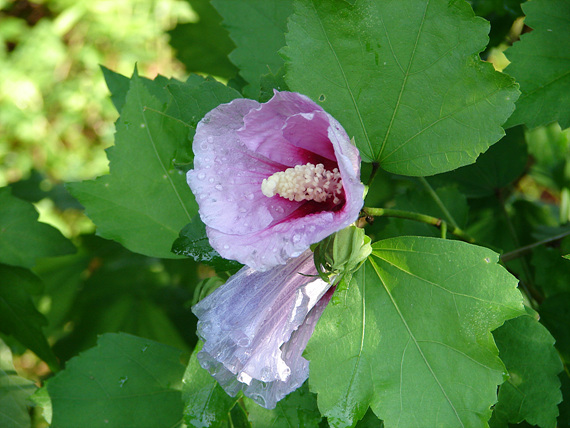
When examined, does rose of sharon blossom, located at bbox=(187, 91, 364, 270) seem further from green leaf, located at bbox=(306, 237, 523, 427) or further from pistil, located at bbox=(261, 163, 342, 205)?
green leaf, located at bbox=(306, 237, 523, 427)

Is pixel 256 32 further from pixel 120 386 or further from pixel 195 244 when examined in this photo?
pixel 120 386

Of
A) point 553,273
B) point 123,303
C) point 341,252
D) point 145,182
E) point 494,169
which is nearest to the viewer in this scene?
point 341,252

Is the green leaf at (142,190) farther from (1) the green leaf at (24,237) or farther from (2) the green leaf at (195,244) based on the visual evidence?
(1) the green leaf at (24,237)

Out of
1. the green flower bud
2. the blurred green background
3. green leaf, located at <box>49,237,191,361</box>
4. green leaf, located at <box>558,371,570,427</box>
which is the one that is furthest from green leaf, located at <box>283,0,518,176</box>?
the blurred green background

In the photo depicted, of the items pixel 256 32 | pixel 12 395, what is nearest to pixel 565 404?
pixel 256 32

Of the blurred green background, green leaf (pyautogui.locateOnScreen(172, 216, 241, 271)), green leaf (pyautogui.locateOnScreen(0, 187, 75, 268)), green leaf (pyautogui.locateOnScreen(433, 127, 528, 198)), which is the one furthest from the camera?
the blurred green background

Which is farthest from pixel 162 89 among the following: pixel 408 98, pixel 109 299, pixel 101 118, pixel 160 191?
pixel 101 118
